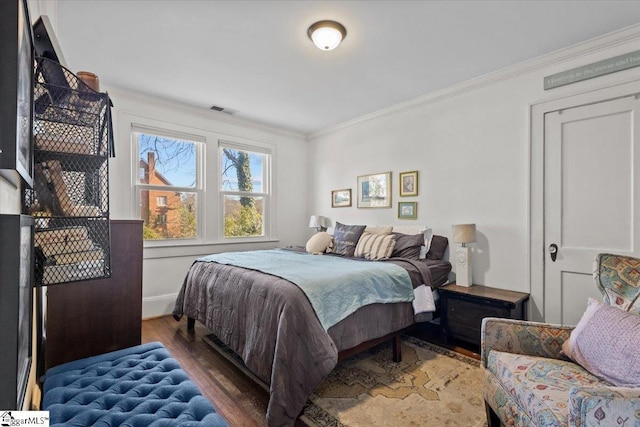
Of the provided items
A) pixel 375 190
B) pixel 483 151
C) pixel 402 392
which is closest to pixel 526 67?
pixel 483 151

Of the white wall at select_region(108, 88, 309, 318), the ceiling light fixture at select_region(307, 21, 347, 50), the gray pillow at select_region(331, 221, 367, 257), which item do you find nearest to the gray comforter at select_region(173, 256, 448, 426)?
the gray pillow at select_region(331, 221, 367, 257)

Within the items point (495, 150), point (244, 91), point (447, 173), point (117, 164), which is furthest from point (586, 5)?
point (117, 164)

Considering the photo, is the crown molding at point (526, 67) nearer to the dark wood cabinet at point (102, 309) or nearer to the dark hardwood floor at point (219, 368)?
the dark hardwood floor at point (219, 368)

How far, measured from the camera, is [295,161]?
16.8ft

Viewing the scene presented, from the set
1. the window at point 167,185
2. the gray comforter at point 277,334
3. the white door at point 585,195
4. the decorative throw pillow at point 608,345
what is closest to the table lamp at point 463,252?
the white door at point 585,195

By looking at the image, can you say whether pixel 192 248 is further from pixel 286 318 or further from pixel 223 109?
pixel 286 318

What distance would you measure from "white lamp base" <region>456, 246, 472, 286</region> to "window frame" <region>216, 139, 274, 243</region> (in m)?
2.78

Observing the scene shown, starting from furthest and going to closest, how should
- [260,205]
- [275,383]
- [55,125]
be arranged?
[260,205] < [275,383] < [55,125]

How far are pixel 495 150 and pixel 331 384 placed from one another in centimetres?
263

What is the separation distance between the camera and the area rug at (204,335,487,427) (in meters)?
1.85

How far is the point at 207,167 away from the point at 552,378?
3.99 meters

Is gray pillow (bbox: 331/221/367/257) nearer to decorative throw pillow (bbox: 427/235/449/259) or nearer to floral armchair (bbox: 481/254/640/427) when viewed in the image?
decorative throw pillow (bbox: 427/235/449/259)

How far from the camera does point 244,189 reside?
4.57 metres

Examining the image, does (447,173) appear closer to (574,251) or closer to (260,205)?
(574,251)
